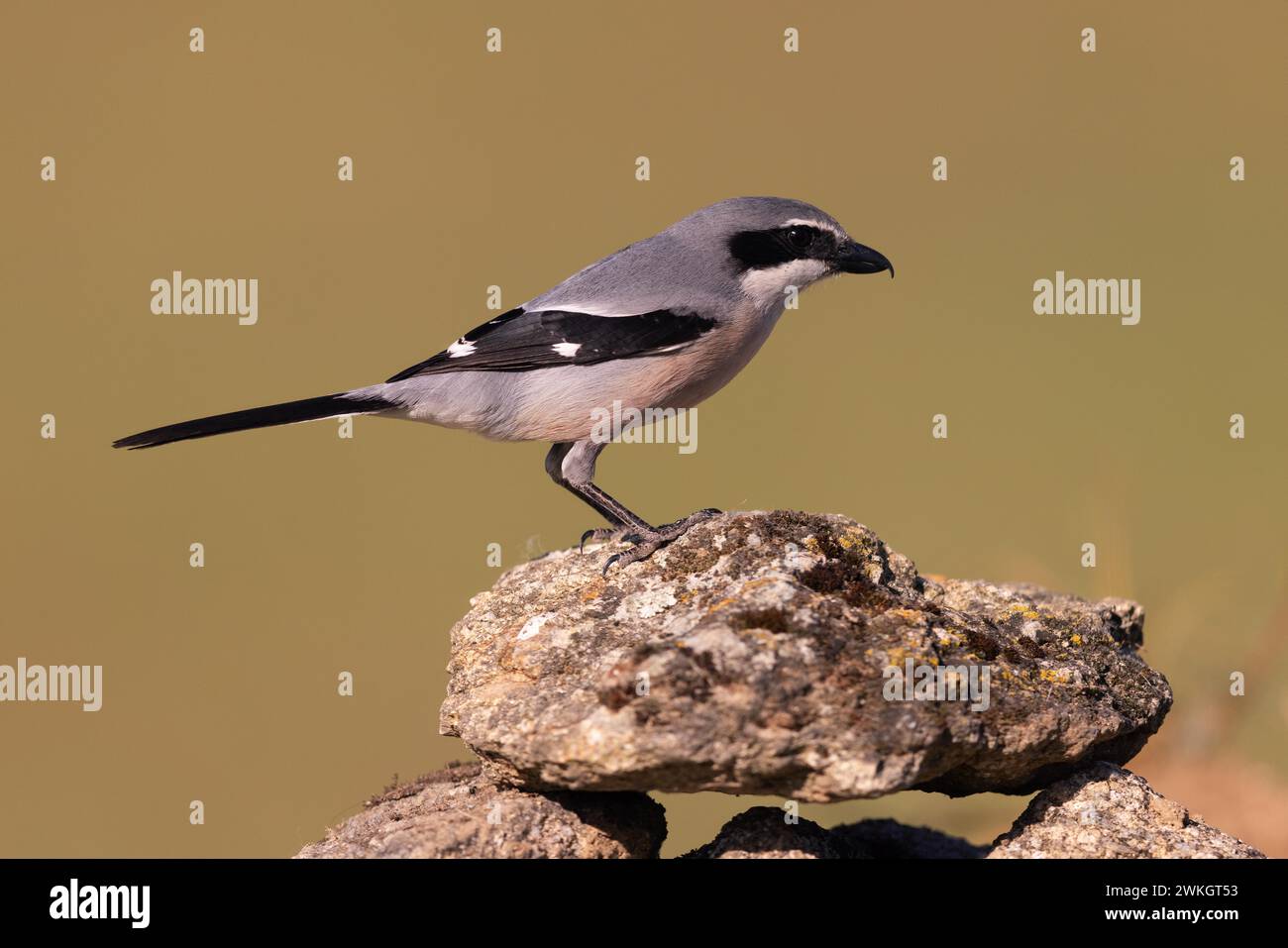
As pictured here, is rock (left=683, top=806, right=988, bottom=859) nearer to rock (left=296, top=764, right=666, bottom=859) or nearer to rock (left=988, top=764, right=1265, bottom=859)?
rock (left=296, top=764, right=666, bottom=859)

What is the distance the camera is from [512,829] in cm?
440

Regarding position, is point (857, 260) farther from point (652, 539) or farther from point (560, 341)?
point (652, 539)

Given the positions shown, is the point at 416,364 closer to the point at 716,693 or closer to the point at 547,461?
the point at 547,461

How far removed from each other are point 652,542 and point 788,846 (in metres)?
1.44

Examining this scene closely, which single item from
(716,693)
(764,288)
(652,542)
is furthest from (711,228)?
(716,693)

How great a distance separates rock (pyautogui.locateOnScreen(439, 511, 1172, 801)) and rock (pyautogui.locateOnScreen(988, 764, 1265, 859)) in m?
0.13

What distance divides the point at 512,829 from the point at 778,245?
11.0ft

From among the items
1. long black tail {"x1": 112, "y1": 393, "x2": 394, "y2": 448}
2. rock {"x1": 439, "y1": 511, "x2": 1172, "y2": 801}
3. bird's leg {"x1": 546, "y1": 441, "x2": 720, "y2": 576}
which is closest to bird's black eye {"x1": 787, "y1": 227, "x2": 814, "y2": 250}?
bird's leg {"x1": 546, "y1": 441, "x2": 720, "y2": 576}

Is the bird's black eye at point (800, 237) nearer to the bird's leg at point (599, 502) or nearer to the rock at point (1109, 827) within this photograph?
the bird's leg at point (599, 502)

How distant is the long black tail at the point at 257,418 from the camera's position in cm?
571

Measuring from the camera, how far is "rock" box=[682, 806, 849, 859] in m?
4.34

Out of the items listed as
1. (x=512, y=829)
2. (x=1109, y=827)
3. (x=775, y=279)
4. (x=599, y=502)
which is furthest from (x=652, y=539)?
(x=1109, y=827)

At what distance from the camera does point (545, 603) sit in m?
5.26

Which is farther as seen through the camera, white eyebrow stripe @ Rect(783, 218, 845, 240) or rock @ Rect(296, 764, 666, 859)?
white eyebrow stripe @ Rect(783, 218, 845, 240)
